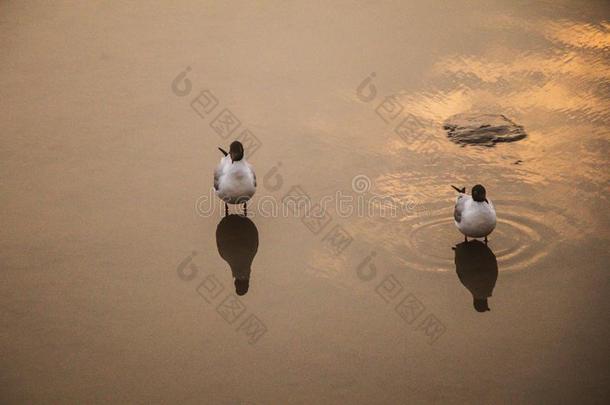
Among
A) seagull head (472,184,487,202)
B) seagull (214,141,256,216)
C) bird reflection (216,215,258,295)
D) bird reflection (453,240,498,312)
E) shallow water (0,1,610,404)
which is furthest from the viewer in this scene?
seagull (214,141,256,216)

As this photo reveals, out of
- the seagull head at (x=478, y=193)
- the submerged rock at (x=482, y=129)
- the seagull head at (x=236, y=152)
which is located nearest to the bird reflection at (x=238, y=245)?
the seagull head at (x=236, y=152)

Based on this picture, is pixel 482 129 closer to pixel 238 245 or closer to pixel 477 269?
pixel 477 269

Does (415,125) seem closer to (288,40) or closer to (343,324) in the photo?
(288,40)

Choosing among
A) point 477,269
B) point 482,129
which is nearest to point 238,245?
point 477,269

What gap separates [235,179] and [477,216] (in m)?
2.22

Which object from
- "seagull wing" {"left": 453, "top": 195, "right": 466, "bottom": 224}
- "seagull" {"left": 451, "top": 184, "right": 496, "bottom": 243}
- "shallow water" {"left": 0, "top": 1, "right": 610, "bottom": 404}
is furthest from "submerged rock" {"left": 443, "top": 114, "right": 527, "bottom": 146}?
"seagull" {"left": 451, "top": 184, "right": 496, "bottom": 243}

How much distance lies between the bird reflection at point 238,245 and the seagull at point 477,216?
1900 millimetres

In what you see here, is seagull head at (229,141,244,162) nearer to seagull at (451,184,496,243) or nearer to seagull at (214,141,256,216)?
seagull at (214,141,256,216)

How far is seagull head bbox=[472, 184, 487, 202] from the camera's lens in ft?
23.3

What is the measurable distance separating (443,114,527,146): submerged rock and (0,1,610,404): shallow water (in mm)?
126

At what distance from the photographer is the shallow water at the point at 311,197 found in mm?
6277

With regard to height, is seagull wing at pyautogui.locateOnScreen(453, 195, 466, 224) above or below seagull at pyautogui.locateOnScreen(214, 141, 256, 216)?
below

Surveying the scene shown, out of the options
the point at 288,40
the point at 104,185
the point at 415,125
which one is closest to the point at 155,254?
the point at 104,185

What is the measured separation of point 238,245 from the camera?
7.62 m
